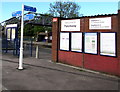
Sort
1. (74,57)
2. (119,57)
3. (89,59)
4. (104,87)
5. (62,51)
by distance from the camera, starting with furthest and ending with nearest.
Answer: (62,51) → (74,57) → (89,59) → (119,57) → (104,87)

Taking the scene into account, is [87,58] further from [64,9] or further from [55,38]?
[64,9]

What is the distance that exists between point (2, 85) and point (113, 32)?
205 inches

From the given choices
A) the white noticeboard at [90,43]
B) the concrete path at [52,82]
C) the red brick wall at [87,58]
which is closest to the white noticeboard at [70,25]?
the red brick wall at [87,58]

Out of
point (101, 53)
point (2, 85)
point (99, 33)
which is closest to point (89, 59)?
point (101, 53)

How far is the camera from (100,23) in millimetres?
8312

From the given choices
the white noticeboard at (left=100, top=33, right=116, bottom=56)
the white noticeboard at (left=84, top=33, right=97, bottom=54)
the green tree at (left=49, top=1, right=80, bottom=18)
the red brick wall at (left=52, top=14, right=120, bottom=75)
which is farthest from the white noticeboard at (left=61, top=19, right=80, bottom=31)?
the green tree at (left=49, top=1, right=80, bottom=18)

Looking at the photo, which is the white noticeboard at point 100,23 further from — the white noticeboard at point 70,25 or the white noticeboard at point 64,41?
the white noticeboard at point 64,41

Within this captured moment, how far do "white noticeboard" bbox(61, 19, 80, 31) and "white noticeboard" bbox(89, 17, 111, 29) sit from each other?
0.95 metres

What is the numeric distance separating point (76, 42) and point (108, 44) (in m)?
2.13

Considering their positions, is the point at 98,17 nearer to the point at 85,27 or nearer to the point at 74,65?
the point at 85,27

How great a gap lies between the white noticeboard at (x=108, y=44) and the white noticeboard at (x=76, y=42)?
4.64 feet

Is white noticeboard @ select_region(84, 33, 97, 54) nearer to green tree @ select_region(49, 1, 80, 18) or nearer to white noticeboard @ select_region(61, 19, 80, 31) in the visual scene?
white noticeboard @ select_region(61, 19, 80, 31)

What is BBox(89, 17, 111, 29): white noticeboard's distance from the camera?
7.99 m

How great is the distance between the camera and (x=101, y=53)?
8.17m
